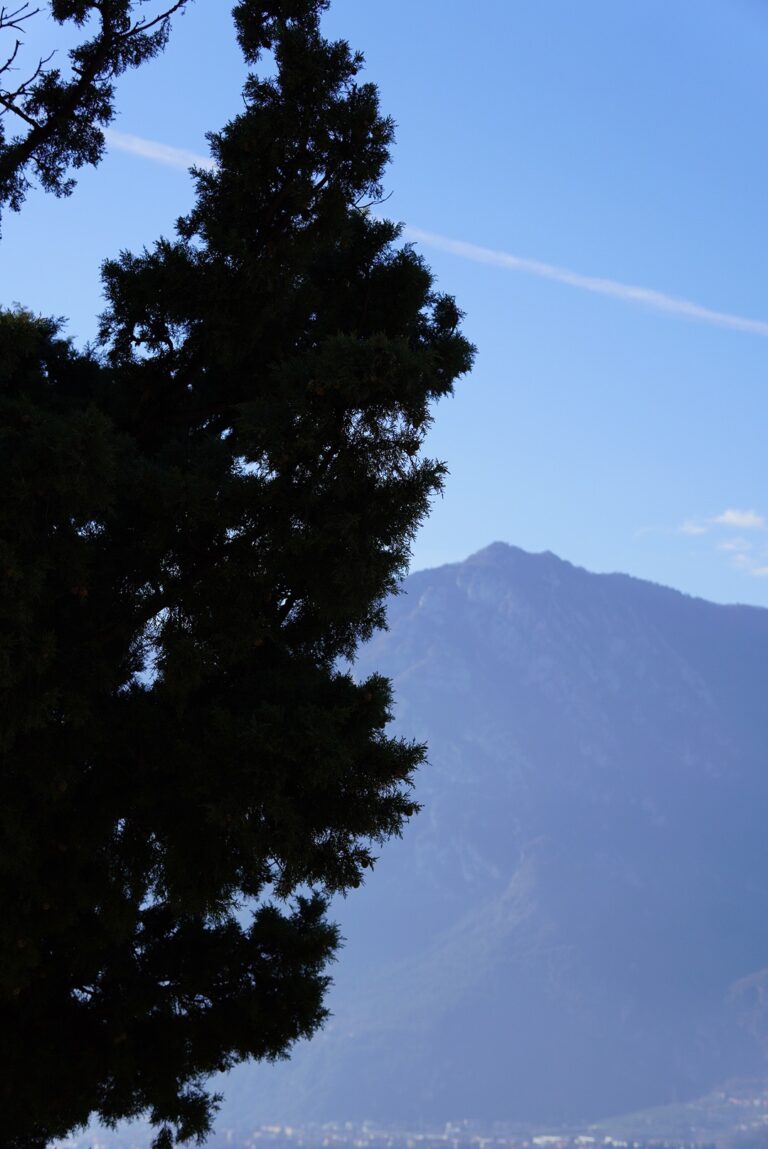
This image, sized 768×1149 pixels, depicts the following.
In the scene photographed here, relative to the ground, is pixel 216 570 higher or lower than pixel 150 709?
higher

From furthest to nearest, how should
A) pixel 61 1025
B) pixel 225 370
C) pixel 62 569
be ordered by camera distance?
pixel 225 370 < pixel 61 1025 < pixel 62 569

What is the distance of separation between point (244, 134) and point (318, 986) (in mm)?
5469

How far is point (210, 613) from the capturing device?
25.8ft

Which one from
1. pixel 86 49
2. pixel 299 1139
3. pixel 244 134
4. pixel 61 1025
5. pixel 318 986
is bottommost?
pixel 61 1025

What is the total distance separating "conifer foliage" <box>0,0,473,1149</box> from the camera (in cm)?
717

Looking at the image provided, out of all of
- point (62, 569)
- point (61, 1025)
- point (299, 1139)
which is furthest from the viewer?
point (299, 1139)

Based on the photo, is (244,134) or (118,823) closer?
(118,823)

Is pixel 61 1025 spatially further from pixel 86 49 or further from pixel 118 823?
pixel 86 49

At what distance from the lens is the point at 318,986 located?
8.79 metres

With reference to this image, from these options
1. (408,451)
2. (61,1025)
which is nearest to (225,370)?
(408,451)

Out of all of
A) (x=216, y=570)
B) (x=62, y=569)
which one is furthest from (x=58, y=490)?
(x=216, y=570)

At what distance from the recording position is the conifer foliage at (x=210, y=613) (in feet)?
23.5

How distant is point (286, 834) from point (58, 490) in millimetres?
2147

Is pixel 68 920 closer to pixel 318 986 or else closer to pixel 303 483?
pixel 318 986
